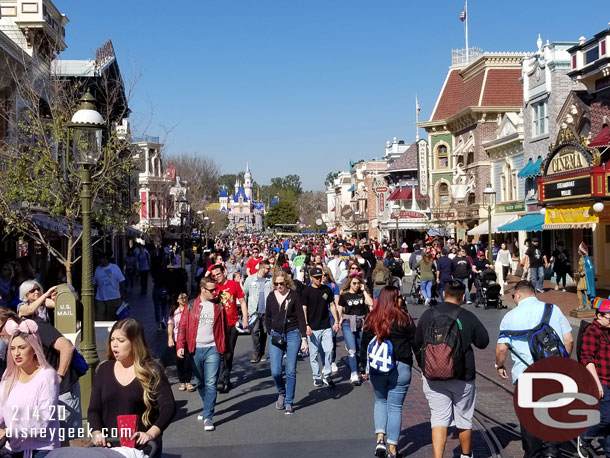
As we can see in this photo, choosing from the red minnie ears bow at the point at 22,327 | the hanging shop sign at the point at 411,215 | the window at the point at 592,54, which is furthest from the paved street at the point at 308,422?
the hanging shop sign at the point at 411,215

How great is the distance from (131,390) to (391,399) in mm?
3133

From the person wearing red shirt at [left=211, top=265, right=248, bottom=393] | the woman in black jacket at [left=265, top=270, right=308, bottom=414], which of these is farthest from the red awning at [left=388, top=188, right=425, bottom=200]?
the woman in black jacket at [left=265, top=270, right=308, bottom=414]

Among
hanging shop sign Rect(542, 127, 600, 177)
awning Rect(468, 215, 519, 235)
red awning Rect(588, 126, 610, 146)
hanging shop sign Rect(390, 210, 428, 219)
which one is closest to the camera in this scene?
red awning Rect(588, 126, 610, 146)

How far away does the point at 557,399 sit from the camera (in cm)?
582

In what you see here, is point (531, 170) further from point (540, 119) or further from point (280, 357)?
point (280, 357)

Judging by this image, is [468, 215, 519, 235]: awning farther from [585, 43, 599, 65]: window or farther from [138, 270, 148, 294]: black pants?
[138, 270, 148, 294]: black pants

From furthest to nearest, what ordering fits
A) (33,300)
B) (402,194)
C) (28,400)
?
(402,194)
(33,300)
(28,400)

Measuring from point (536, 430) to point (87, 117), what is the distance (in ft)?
18.8

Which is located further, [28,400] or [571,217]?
[571,217]

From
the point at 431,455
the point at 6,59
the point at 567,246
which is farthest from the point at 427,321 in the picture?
the point at 567,246

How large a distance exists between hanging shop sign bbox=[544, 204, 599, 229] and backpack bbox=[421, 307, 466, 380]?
1660 cm

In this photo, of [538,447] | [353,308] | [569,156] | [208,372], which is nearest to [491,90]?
[569,156]

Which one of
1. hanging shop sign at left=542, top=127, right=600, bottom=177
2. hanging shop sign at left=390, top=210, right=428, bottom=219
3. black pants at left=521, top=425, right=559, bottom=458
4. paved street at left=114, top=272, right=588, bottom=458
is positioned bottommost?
paved street at left=114, top=272, right=588, bottom=458

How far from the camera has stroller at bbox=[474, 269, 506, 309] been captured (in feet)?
63.8
